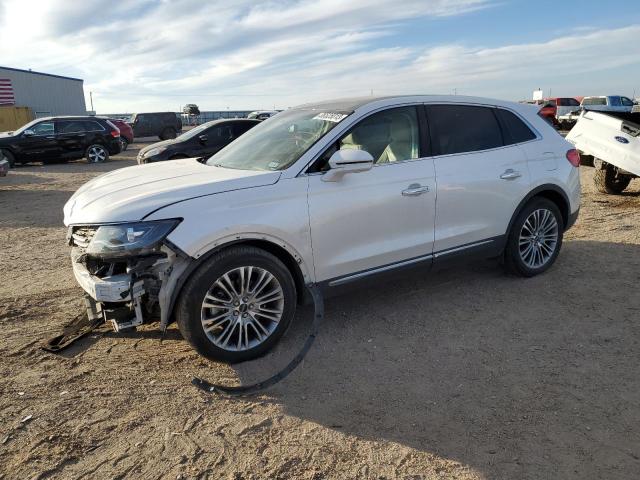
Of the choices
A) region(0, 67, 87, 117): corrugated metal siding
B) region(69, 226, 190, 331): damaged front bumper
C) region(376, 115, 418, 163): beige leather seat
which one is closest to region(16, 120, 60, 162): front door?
region(69, 226, 190, 331): damaged front bumper

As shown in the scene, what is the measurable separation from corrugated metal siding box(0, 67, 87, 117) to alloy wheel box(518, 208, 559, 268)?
38.0 m

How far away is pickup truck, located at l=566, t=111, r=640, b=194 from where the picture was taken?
793cm

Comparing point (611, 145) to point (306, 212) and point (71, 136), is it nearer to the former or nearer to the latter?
point (306, 212)

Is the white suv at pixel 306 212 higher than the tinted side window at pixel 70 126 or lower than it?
lower

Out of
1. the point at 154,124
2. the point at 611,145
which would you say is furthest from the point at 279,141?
the point at 154,124

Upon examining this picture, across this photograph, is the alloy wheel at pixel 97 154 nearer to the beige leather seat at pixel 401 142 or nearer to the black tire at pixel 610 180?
the black tire at pixel 610 180

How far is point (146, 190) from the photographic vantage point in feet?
11.5

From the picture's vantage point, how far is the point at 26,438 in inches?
109

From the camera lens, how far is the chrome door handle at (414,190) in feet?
13.2

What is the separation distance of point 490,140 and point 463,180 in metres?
0.66

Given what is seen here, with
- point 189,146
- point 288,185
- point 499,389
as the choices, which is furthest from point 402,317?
point 189,146

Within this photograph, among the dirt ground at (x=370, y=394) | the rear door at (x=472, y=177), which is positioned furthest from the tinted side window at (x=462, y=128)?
the dirt ground at (x=370, y=394)

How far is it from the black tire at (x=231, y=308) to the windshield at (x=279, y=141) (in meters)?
0.74

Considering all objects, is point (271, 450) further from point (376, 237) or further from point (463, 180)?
point (463, 180)
